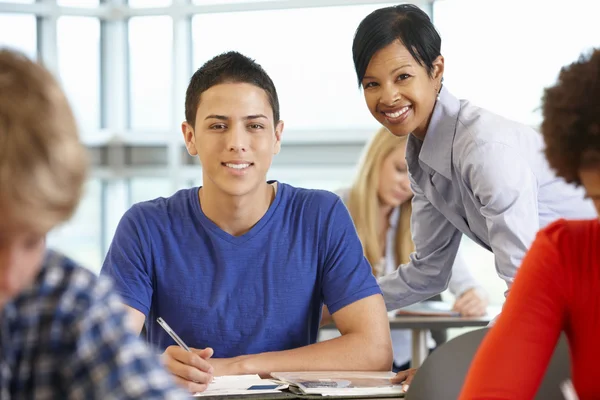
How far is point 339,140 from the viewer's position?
248 inches

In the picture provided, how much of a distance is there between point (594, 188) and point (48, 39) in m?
6.10

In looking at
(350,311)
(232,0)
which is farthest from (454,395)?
(232,0)

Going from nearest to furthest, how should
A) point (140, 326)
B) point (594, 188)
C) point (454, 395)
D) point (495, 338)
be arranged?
point (594, 188), point (495, 338), point (454, 395), point (140, 326)

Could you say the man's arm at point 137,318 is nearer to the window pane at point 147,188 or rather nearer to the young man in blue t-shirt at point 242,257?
the young man in blue t-shirt at point 242,257

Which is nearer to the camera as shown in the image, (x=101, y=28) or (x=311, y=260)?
(x=311, y=260)

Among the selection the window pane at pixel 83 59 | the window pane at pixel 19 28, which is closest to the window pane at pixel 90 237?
the window pane at pixel 83 59

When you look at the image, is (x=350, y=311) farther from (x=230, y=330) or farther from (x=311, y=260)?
(x=230, y=330)

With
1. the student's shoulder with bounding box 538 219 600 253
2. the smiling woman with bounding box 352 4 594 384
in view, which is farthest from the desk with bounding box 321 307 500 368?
the student's shoulder with bounding box 538 219 600 253

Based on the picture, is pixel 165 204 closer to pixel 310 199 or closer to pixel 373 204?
pixel 310 199

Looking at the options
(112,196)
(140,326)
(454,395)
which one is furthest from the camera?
(112,196)

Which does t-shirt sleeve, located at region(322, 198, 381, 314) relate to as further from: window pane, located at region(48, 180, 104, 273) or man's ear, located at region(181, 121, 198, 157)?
window pane, located at region(48, 180, 104, 273)

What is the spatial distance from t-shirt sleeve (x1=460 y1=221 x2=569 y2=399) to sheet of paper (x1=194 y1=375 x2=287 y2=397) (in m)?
0.51

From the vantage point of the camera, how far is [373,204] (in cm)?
363

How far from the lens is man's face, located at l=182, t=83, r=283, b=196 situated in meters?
2.00
